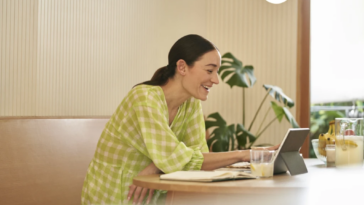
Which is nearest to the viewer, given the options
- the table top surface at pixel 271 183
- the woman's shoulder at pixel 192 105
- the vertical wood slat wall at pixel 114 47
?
the table top surface at pixel 271 183

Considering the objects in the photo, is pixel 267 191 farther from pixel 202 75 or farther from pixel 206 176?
pixel 202 75

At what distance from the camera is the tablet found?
58.6 inches

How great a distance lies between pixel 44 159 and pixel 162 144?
0.87 m

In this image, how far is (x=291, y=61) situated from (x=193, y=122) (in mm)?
2421

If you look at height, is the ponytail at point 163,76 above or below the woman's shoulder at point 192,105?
above

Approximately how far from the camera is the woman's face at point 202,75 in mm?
1829

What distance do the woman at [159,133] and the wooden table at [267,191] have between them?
18 cm

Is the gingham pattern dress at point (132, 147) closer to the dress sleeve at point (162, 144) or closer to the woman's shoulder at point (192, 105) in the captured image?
the dress sleeve at point (162, 144)

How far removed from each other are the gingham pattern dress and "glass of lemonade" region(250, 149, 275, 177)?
0.23m

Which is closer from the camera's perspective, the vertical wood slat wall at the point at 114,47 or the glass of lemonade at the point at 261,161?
the glass of lemonade at the point at 261,161

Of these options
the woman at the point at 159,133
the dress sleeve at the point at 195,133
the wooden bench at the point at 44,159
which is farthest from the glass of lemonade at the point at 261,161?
the wooden bench at the point at 44,159

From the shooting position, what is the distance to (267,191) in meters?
1.24

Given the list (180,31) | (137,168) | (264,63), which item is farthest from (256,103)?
(137,168)

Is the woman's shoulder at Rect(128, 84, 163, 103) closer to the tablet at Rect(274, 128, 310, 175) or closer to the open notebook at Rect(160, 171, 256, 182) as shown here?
the open notebook at Rect(160, 171, 256, 182)
